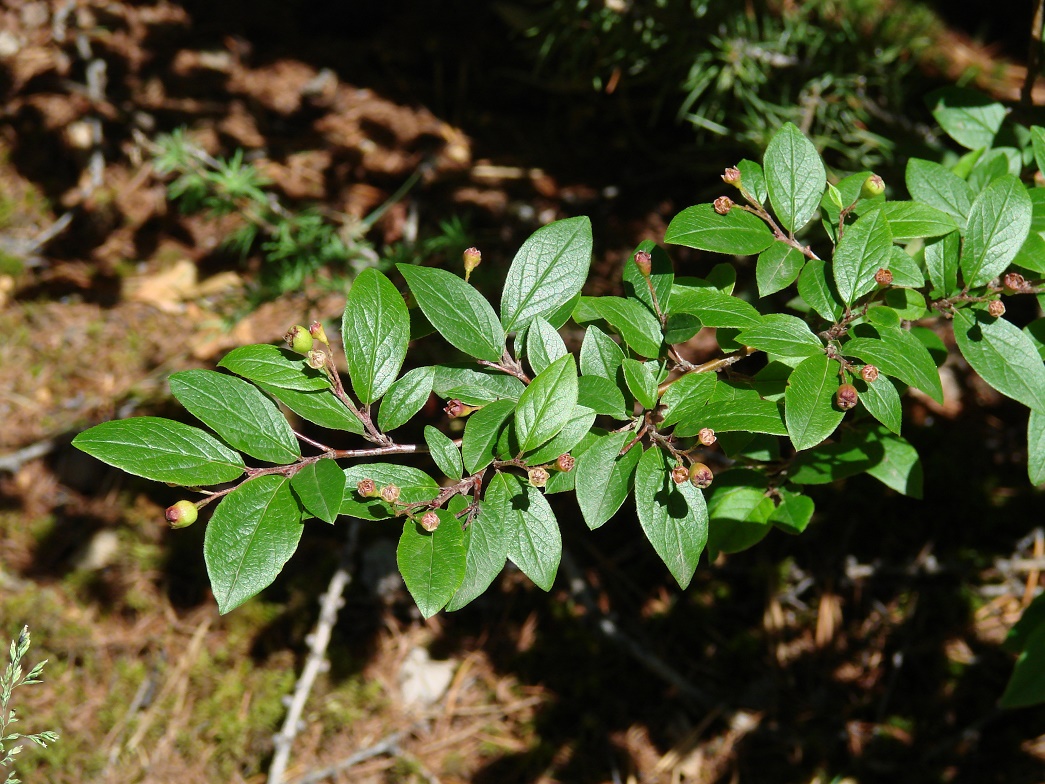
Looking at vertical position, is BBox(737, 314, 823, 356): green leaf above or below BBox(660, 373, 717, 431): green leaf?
above

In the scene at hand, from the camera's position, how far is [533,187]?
3162 mm

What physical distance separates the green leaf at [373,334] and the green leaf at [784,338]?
0.46 meters

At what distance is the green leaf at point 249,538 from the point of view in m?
1.02

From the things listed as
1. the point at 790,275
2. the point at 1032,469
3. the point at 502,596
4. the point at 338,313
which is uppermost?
the point at 790,275

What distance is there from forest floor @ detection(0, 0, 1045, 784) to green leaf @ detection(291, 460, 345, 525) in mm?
1296

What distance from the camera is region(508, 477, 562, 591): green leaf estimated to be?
3.64 ft

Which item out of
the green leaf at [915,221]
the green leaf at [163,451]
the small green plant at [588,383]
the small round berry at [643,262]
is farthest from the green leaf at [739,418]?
the green leaf at [163,451]

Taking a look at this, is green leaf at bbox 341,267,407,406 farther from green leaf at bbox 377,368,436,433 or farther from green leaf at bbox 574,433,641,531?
green leaf at bbox 574,433,641,531

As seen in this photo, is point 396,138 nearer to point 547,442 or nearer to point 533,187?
point 533,187

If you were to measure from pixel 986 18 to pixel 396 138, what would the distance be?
2697 millimetres

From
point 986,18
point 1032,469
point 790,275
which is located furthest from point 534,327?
point 986,18

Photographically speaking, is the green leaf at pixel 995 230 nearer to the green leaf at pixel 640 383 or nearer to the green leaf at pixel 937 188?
Answer: the green leaf at pixel 937 188

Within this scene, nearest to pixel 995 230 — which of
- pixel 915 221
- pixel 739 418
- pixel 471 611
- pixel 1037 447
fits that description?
pixel 915 221

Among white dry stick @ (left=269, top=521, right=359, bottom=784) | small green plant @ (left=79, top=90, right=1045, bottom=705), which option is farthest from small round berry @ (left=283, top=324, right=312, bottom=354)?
white dry stick @ (left=269, top=521, right=359, bottom=784)
